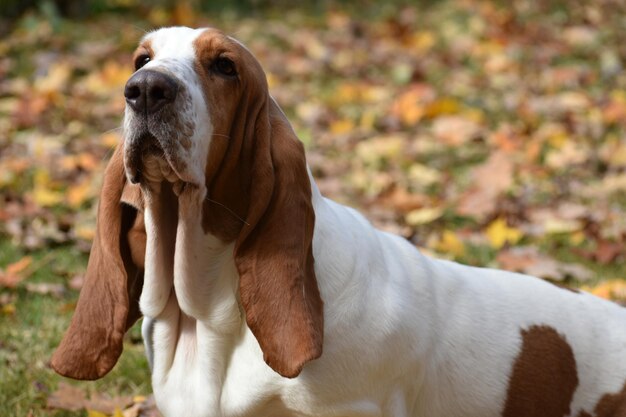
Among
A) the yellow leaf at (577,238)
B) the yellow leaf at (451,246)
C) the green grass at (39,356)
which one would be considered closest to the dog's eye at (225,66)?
the green grass at (39,356)

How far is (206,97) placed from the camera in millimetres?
2641

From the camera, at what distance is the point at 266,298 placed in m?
2.69

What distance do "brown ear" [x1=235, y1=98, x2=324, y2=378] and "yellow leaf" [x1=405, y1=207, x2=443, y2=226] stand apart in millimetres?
2950

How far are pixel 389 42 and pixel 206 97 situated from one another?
28.2ft

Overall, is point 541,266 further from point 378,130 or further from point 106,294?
point 378,130

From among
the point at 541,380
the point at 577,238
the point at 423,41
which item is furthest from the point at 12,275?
the point at 423,41

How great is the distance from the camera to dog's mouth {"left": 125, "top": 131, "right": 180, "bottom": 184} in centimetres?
254

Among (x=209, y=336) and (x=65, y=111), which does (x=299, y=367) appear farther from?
(x=65, y=111)

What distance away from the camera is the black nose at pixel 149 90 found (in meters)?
2.46

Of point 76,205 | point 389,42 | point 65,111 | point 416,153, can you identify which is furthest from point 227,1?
point 76,205

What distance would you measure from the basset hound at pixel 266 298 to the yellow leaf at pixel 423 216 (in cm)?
230

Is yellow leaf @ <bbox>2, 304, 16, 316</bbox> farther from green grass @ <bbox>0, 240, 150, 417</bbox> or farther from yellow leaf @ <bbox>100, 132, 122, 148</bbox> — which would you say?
yellow leaf @ <bbox>100, 132, 122, 148</bbox>

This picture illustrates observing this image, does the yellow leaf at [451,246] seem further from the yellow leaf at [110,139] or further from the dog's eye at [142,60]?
the yellow leaf at [110,139]

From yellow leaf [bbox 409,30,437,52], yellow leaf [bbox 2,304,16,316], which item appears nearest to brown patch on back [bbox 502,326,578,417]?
yellow leaf [bbox 2,304,16,316]
